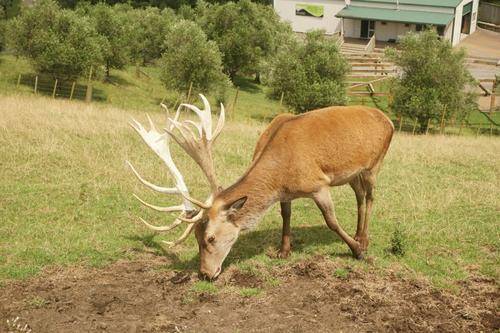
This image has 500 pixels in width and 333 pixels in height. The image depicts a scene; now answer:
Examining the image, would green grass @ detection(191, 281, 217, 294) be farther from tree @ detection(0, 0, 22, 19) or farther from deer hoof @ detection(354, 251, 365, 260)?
tree @ detection(0, 0, 22, 19)

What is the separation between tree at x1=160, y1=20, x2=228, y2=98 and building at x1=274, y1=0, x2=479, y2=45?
2654cm

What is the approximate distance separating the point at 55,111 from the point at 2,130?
389 cm

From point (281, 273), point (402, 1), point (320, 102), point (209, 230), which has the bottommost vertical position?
point (281, 273)

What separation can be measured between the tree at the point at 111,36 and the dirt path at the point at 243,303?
28.4 m

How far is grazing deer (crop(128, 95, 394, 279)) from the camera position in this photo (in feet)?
28.7

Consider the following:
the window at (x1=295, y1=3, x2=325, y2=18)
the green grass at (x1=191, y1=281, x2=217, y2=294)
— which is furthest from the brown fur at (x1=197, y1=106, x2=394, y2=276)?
the window at (x1=295, y1=3, x2=325, y2=18)

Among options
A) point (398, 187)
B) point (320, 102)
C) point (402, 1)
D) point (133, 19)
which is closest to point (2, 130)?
point (398, 187)

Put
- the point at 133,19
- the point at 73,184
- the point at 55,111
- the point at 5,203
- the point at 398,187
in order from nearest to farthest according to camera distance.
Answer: the point at 5,203 → the point at 73,184 → the point at 398,187 → the point at 55,111 → the point at 133,19

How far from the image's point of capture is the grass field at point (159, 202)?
381 inches

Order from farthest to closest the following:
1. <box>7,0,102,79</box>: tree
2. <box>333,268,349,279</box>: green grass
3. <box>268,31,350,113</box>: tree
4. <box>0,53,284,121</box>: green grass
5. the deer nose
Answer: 1. <box>268,31,350,113</box>: tree
2. <box>0,53,284,121</box>: green grass
3. <box>7,0,102,79</box>: tree
4. <box>333,268,349,279</box>: green grass
5. the deer nose

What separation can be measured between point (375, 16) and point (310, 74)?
91.2 ft

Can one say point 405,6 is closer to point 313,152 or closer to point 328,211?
point 313,152

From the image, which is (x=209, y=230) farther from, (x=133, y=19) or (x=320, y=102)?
(x=133, y=19)

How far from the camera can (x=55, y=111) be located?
19.4 m
